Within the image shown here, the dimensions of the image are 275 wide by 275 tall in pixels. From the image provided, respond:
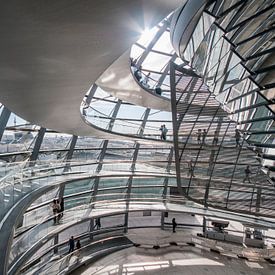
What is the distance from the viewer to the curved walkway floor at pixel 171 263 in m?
20.2

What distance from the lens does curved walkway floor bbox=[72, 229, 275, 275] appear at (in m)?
20.2

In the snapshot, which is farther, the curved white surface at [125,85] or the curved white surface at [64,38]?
the curved white surface at [125,85]

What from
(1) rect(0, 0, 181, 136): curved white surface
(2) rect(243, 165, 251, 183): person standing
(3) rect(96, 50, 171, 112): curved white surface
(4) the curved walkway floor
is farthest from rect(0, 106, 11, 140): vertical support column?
(2) rect(243, 165, 251, 183): person standing

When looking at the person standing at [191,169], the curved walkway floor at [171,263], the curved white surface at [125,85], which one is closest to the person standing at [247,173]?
the person standing at [191,169]

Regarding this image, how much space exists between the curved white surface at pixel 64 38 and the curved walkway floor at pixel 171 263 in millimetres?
15450

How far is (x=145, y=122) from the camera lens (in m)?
26.2

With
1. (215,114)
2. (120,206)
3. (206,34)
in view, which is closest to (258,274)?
(120,206)

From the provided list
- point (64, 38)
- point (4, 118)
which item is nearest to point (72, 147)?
point (4, 118)

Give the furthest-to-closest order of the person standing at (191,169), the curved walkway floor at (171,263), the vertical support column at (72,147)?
the vertical support column at (72,147), the curved walkway floor at (171,263), the person standing at (191,169)

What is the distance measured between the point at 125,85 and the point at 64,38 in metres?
12.2

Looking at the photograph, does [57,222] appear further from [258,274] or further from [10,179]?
[258,274]

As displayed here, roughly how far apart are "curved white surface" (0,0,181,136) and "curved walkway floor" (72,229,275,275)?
1545 centimetres

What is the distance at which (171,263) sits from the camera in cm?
2153

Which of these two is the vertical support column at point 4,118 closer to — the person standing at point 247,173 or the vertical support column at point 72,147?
the vertical support column at point 72,147
